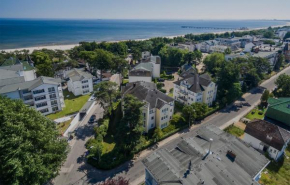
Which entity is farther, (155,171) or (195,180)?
(155,171)

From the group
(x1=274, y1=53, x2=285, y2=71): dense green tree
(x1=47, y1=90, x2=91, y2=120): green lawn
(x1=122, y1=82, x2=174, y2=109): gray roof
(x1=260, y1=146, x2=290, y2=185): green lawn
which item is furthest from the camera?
(x1=274, y1=53, x2=285, y2=71): dense green tree

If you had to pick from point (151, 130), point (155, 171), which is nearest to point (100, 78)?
point (151, 130)

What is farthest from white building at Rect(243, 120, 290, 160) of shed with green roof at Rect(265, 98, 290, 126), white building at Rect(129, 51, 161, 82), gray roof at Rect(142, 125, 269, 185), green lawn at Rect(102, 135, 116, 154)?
white building at Rect(129, 51, 161, 82)

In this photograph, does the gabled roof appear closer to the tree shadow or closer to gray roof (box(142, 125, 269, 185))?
gray roof (box(142, 125, 269, 185))

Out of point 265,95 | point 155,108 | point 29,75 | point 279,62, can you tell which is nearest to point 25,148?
point 155,108

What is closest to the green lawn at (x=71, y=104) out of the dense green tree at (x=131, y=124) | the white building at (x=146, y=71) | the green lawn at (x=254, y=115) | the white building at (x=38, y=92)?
the white building at (x=38, y=92)

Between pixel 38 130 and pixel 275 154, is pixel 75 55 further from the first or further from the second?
pixel 275 154
